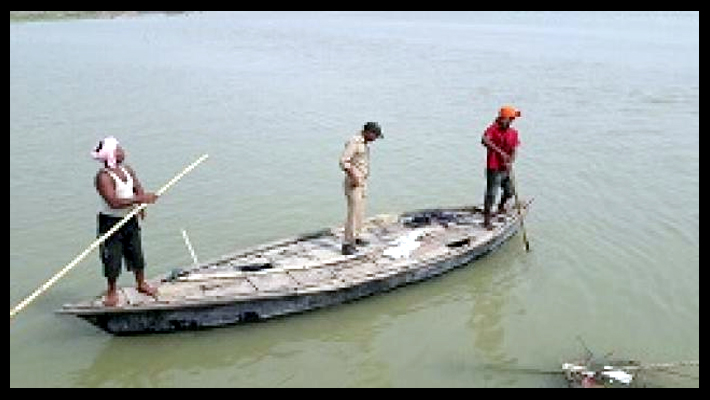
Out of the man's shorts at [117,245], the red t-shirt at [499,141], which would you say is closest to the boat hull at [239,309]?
the man's shorts at [117,245]

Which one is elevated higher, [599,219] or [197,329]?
[599,219]

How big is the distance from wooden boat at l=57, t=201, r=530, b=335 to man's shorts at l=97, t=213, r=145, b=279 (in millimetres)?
Result: 438

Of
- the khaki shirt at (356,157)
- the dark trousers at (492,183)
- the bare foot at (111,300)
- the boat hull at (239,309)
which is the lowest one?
the boat hull at (239,309)

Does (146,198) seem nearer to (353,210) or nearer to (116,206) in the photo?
(116,206)

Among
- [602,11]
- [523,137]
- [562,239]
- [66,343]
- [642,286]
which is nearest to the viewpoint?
[66,343]

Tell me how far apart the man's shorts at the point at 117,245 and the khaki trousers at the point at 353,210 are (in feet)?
9.76

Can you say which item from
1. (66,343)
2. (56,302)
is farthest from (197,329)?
(56,302)

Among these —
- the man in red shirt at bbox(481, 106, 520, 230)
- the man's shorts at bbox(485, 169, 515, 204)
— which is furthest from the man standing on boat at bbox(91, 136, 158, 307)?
the man's shorts at bbox(485, 169, 515, 204)

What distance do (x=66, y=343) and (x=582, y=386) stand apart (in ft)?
19.0

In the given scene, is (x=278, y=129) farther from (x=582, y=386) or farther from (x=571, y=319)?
(x=582, y=386)

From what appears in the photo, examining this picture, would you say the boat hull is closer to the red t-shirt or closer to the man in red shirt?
the man in red shirt

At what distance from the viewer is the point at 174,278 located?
30.2 ft

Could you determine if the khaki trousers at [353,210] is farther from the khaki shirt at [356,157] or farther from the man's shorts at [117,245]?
the man's shorts at [117,245]

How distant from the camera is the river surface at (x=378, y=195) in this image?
28.4 feet
